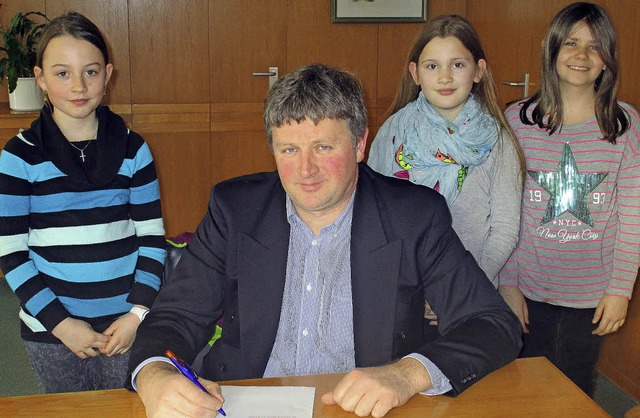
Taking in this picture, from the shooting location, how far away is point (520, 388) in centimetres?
154

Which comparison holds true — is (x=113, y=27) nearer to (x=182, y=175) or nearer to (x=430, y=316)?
(x=182, y=175)

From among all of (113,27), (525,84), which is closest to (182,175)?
(113,27)

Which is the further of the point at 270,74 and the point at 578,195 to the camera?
the point at 270,74

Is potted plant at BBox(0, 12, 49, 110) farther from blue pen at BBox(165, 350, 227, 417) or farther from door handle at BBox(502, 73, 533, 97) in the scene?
blue pen at BBox(165, 350, 227, 417)

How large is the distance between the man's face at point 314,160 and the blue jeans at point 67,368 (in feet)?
2.76

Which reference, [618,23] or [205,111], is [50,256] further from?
[205,111]

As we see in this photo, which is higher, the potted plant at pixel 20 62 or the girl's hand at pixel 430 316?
the potted plant at pixel 20 62

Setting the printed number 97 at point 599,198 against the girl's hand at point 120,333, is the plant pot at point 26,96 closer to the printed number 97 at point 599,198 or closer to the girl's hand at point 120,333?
the girl's hand at point 120,333

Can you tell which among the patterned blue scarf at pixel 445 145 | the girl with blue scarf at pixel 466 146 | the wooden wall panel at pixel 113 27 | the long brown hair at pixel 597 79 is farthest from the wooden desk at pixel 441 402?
the wooden wall panel at pixel 113 27

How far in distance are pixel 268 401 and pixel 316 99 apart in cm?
67

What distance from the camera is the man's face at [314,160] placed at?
5.46ft

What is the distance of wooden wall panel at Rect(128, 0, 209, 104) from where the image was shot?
5152 millimetres

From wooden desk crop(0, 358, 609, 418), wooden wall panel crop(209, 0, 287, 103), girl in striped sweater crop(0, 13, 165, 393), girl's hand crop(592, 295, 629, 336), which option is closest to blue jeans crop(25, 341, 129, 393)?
girl in striped sweater crop(0, 13, 165, 393)

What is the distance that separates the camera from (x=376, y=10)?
5438mm
